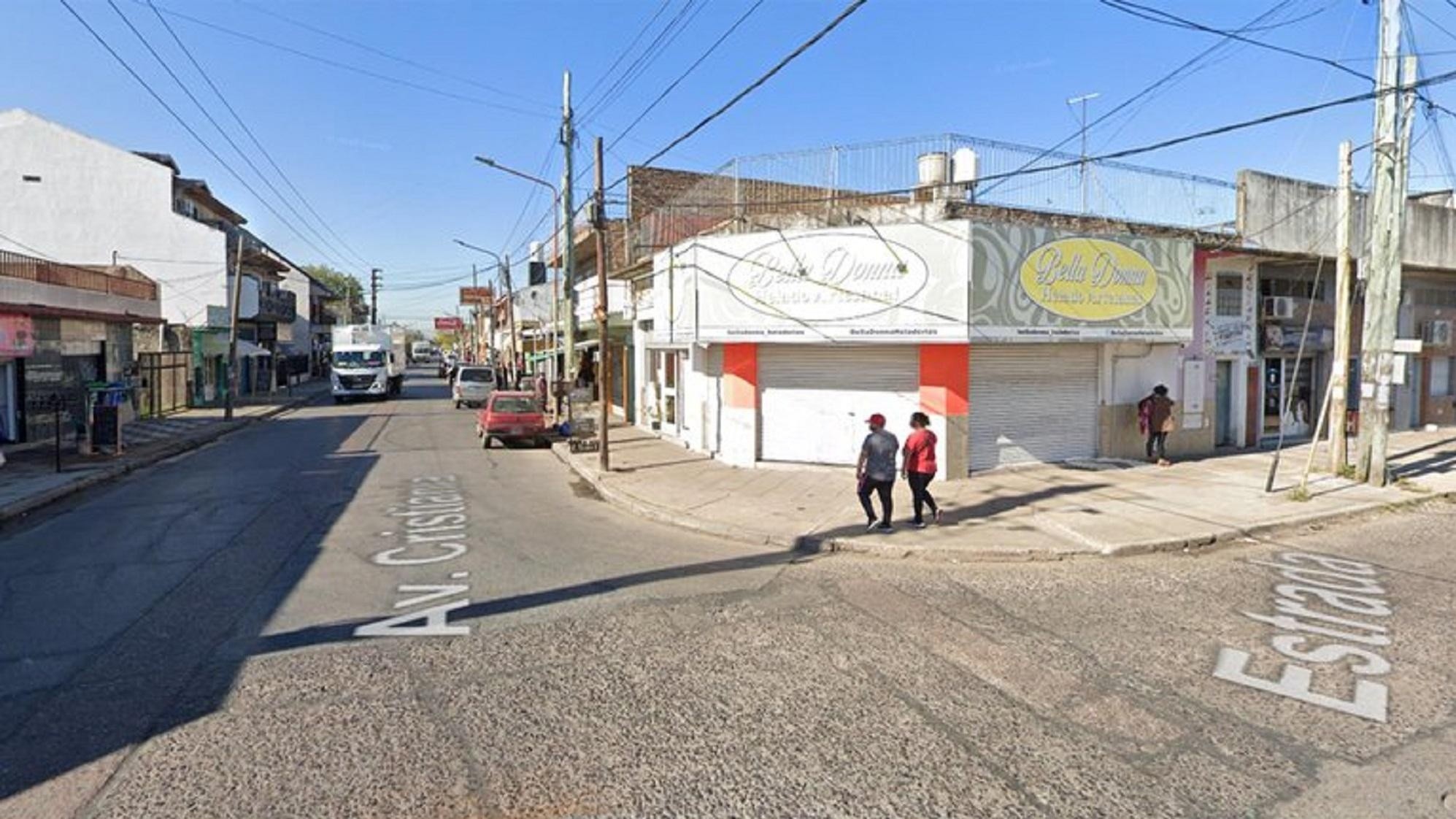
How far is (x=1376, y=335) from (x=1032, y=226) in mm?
5983

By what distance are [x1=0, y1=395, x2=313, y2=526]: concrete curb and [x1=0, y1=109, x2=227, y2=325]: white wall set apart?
10252 mm

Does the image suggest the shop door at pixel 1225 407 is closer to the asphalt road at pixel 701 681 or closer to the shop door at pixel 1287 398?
the shop door at pixel 1287 398

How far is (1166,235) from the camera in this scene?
47.3ft

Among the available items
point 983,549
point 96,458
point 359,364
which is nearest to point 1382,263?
point 983,549

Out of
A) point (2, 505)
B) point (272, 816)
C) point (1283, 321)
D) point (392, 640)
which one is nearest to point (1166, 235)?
point (1283, 321)

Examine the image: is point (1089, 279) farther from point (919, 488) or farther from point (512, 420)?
point (512, 420)

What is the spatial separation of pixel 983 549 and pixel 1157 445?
837cm

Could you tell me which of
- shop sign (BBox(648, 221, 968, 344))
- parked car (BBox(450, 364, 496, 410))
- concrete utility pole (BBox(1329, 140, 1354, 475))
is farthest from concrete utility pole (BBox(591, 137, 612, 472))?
parked car (BBox(450, 364, 496, 410))

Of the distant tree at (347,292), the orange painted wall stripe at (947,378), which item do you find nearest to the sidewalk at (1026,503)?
the orange painted wall stripe at (947,378)

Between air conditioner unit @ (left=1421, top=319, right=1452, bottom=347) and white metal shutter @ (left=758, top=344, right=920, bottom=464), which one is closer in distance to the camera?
white metal shutter @ (left=758, top=344, right=920, bottom=464)

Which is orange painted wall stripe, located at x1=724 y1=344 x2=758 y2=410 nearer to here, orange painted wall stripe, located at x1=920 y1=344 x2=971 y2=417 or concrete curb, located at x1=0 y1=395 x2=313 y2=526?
orange painted wall stripe, located at x1=920 y1=344 x2=971 y2=417

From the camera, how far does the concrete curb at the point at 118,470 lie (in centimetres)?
1080

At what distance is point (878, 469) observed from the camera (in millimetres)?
9016

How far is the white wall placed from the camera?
29688 millimetres
